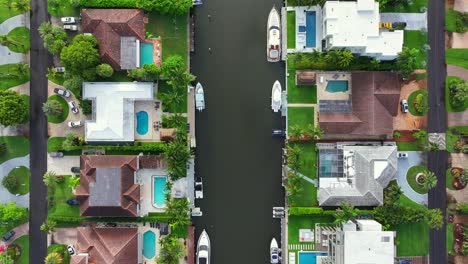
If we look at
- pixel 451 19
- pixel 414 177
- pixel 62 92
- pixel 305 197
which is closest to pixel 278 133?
pixel 305 197

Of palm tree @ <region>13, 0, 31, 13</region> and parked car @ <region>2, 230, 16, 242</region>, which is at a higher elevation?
palm tree @ <region>13, 0, 31, 13</region>

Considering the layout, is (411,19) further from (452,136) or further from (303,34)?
(452,136)

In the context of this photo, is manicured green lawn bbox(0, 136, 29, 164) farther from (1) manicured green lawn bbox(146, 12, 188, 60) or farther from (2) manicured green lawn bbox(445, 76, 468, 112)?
(2) manicured green lawn bbox(445, 76, 468, 112)

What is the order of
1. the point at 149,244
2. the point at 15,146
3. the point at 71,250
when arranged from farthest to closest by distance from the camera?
the point at 15,146
the point at 149,244
the point at 71,250

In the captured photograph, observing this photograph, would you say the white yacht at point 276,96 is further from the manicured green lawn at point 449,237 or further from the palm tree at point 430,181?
the manicured green lawn at point 449,237

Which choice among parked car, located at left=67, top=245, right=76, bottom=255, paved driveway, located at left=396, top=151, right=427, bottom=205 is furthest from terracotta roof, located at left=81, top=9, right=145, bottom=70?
paved driveway, located at left=396, top=151, right=427, bottom=205

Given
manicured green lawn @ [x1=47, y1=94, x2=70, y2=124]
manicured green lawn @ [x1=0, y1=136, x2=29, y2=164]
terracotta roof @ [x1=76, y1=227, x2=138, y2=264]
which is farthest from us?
manicured green lawn @ [x1=47, y1=94, x2=70, y2=124]

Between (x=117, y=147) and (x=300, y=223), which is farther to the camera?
(x=300, y=223)
